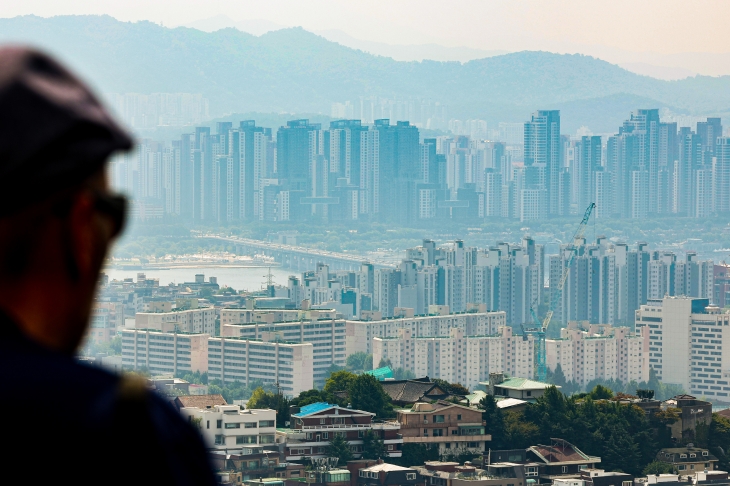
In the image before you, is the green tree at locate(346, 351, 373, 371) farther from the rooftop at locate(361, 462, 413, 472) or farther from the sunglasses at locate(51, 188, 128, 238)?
the sunglasses at locate(51, 188, 128, 238)

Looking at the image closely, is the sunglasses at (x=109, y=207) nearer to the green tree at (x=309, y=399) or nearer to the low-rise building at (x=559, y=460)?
the low-rise building at (x=559, y=460)

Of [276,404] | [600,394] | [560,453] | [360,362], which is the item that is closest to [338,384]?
[276,404]

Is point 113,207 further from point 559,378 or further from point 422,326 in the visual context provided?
point 422,326

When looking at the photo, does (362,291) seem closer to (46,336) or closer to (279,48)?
(46,336)

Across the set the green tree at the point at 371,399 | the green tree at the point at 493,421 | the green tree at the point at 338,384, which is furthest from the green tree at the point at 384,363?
the green tree at the point at 493,421

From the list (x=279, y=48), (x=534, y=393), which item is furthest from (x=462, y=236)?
(x=534, y=393)

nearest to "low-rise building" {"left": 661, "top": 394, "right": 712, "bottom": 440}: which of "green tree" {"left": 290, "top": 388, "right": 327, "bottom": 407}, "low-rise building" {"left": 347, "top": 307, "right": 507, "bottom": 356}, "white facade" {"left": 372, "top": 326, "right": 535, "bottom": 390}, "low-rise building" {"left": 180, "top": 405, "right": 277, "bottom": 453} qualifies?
"green tree" {"left": 290, "top": 388, "right": 327, "bottom": 407}
